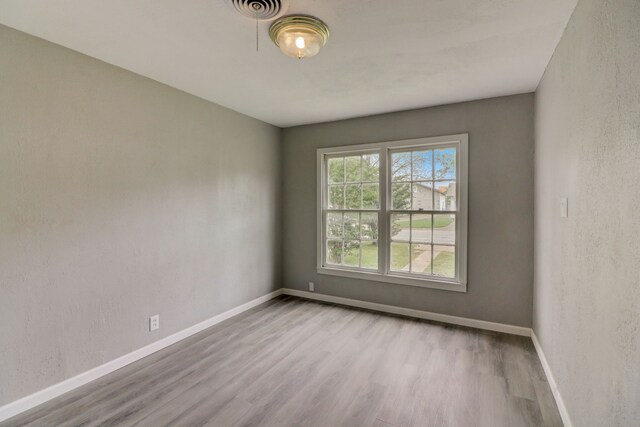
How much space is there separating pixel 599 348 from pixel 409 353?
1.63 meters

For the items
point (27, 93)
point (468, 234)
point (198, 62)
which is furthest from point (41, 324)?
point (468, 234)

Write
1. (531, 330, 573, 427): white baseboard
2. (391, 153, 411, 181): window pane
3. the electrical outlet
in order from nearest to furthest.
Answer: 1. (531, 330, 573, 427): white baseboard
2. the electrical outlet
3. (391, 153, 411, 181): window pane

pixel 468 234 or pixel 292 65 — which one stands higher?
pixel 292 65

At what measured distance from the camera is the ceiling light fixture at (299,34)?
1.81 meters

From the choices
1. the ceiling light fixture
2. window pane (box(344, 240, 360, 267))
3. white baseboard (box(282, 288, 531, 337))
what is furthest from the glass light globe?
white baseboard (box(282, 288, 531, 337))

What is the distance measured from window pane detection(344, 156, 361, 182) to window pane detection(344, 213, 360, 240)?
0.52m

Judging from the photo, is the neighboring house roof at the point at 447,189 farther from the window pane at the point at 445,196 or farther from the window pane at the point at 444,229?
the window pane at the point at 444,229

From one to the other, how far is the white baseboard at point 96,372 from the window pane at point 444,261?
2637 mm

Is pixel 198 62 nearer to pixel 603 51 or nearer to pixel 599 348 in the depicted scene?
pixel 603 51

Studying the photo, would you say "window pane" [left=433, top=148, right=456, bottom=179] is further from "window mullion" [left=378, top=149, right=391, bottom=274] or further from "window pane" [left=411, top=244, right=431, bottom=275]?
"window pane" [left=411, top=244, right=431, bottom=275]

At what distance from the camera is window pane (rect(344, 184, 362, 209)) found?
4102 mm

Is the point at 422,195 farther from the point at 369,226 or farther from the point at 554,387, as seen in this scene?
the point at 554,387

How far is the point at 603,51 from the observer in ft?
4.40

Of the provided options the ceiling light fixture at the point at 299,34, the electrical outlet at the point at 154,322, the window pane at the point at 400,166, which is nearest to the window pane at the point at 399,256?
the window pane at the point at 400,166
